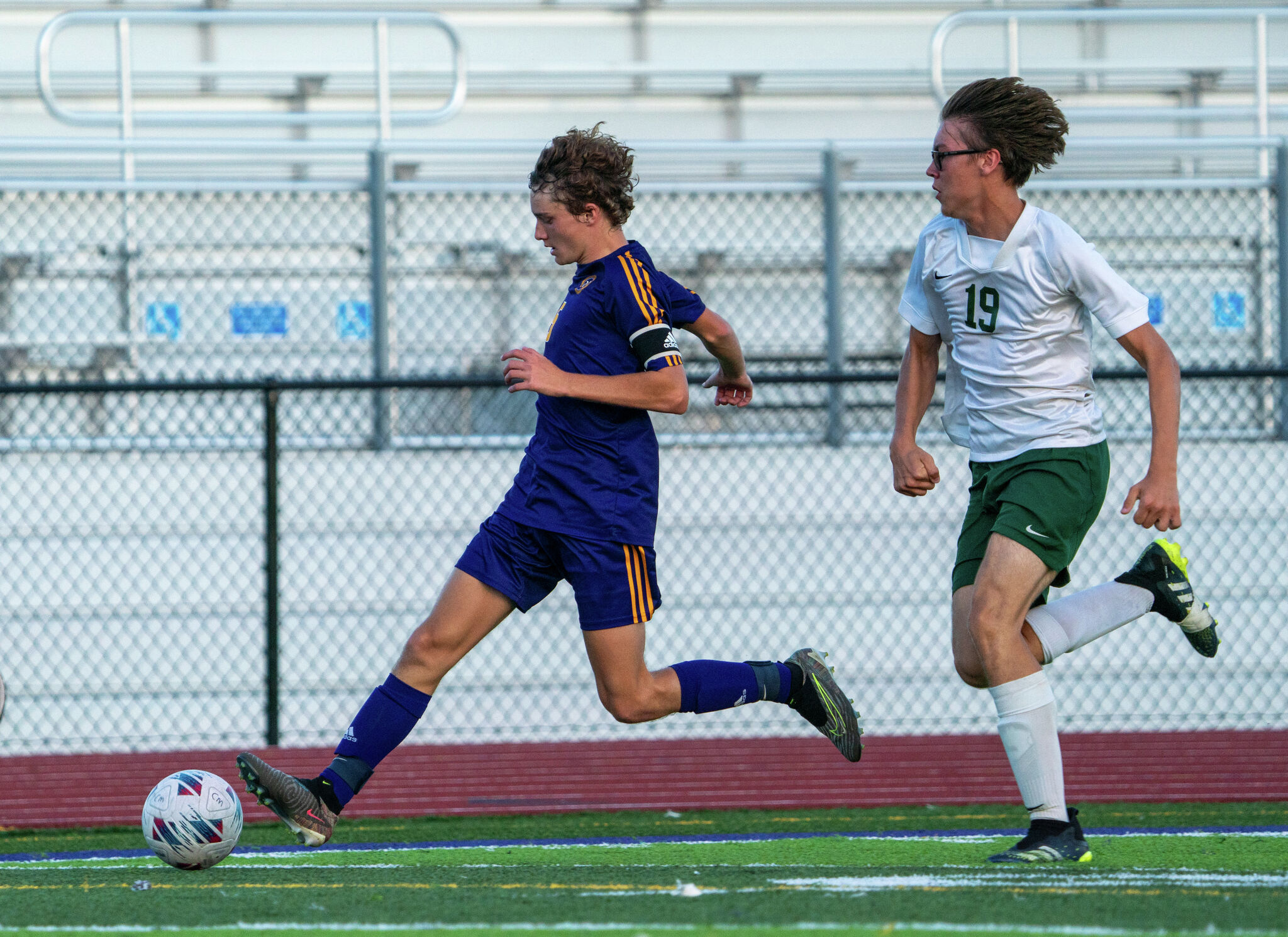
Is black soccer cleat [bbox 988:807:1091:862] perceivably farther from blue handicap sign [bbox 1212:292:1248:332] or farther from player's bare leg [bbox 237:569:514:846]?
blue handicap sign [bbox 1212:292:1248:332]

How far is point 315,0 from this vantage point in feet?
39.5

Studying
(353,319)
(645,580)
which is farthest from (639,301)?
(353,319)

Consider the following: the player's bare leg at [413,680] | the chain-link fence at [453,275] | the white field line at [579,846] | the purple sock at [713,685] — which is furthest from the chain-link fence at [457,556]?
the player's bare leg at [413,680]

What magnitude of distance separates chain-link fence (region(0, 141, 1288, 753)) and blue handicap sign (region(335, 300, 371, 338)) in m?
0.02

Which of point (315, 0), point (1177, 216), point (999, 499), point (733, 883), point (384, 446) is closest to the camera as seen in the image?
point (733, 883)

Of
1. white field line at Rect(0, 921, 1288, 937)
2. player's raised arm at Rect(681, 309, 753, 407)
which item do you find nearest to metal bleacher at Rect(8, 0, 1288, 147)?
player's raised arm at Rect(681, 309, 753, 407)

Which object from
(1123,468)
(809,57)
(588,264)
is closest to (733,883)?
(588,264)

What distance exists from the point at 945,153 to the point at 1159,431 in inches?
33.6

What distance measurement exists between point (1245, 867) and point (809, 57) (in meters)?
9.84

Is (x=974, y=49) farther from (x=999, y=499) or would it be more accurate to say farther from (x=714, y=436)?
(x=999, y=499)

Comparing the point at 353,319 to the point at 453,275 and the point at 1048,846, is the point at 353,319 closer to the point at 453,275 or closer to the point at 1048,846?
the point at 453,275

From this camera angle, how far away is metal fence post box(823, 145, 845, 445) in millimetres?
7492

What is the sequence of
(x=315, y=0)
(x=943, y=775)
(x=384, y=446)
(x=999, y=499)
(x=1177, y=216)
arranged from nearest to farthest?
1. (x=999, y=499)
2. (x=943, y=775)
3. (x=384, y=446)
4. (x=1177, y=216)
5. (x=315, y=0)

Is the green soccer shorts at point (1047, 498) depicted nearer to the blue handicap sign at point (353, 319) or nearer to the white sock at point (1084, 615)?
the white sock at point (1084, 615)
